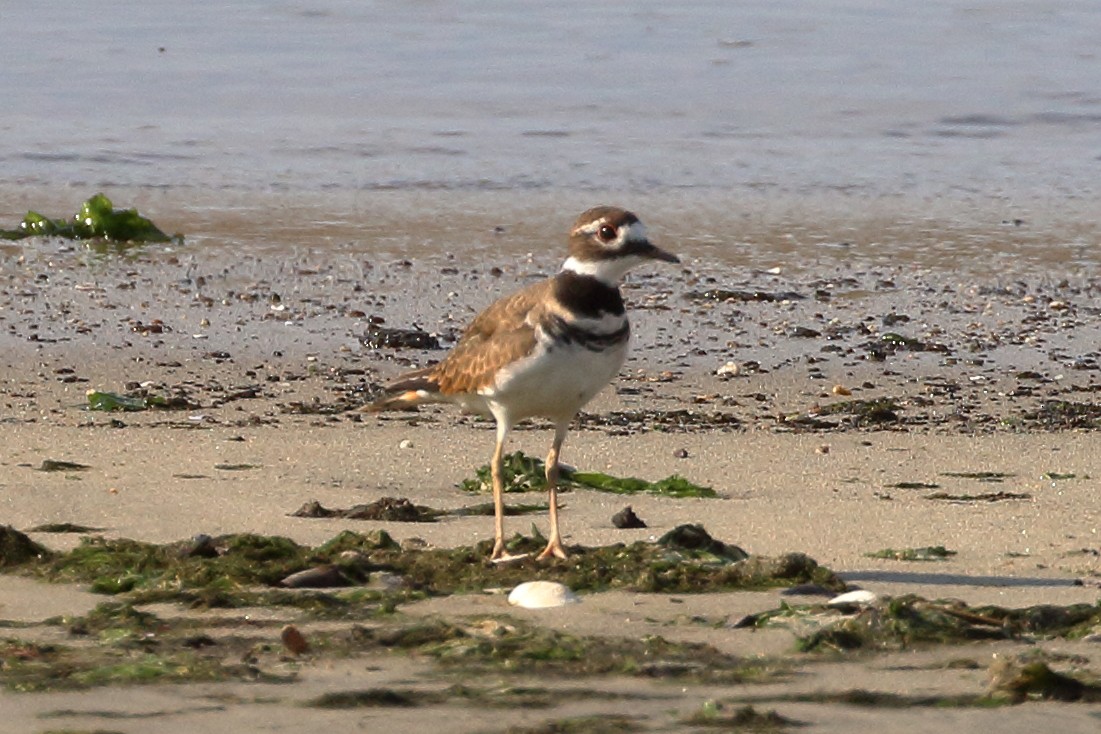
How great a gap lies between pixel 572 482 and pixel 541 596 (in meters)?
1.60

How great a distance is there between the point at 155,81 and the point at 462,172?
183 inches

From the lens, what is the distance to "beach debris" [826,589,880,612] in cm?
415

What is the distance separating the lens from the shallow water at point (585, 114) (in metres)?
11.9

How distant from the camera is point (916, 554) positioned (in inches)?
194

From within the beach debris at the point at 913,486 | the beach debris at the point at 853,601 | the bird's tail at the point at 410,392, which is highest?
the bird's tail at the point at 410,392

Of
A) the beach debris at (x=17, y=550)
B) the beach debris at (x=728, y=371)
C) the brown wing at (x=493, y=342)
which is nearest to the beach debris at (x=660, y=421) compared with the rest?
the beach debris at (x=728, y=371)

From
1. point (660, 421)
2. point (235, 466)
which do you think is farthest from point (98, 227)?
point (235, 466)

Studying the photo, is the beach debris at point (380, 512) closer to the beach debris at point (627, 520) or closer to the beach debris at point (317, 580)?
the beach debris at point (627, 520)

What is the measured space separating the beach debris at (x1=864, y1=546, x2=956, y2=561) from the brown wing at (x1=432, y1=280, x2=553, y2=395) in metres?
1.10

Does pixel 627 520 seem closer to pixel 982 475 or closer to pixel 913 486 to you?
pixel 913 486

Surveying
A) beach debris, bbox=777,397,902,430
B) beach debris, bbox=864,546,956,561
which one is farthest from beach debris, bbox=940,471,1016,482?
beach debris, bbox=864,546,956,561

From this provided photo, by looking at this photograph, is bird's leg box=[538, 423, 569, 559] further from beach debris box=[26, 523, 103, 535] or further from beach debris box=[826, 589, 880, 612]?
beach debris box=[26, 523, 103, 535]

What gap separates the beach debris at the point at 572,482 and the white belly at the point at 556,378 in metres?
0.88

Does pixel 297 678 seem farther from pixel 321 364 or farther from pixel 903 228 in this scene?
pixel 903 228
